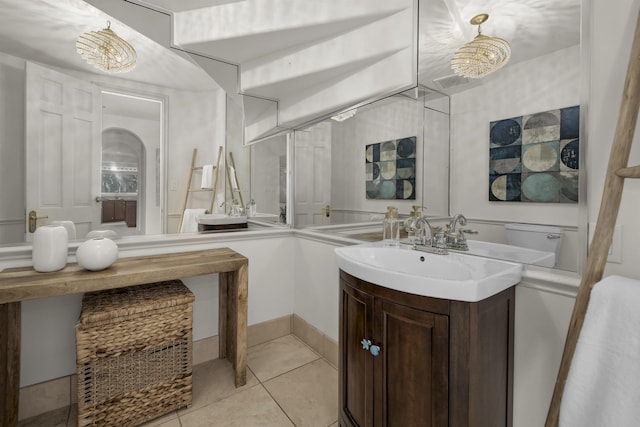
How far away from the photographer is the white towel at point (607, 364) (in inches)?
28.7

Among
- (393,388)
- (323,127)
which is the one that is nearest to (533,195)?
(393,388)

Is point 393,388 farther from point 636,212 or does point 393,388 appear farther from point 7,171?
point 7,171

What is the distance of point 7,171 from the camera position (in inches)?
62.6

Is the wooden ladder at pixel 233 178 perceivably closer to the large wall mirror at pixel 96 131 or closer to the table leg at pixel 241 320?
the large wall mirror at pixel 96 131

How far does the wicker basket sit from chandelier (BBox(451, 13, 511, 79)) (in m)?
1.88

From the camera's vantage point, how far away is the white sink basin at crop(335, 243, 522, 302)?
3.11 ft

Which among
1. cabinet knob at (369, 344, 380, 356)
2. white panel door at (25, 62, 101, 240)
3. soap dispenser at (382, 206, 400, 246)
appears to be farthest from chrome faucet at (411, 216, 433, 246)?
white panel door at (25, 62, 101, 240)

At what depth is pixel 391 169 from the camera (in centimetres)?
193

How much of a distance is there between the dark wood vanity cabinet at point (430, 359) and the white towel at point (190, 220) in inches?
55.1

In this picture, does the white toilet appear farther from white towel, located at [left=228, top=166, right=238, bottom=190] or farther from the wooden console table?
white towel, located at [left=228, top=166, right=238, bottom=190]

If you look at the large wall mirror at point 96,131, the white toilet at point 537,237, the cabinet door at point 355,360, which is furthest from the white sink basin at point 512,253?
the large wall mirror at point 96,131

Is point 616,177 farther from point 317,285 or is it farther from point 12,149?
point 12,149

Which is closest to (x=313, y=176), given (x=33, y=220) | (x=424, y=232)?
(x=424, y=232)

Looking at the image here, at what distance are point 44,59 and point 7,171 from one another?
0.67 meters
